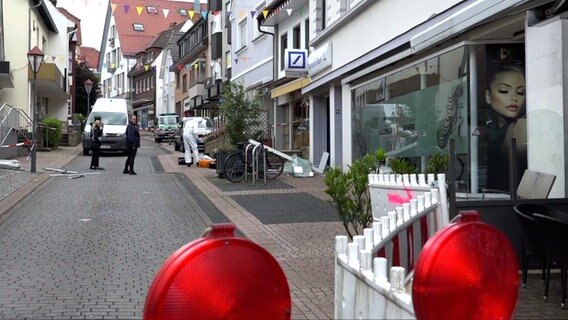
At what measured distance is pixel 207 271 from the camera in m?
2.77

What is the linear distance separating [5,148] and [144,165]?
4544 mm

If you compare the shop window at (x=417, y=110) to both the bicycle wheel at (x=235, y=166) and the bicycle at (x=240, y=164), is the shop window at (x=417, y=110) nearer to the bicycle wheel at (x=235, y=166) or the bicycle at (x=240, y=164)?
the bicycle at (x=240, y=164)

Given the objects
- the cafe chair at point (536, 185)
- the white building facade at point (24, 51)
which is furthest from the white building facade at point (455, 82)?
the white building facade at point (24, 51)

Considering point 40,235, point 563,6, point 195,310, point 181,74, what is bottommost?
point 40,235

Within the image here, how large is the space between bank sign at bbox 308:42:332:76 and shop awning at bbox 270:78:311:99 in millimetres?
877

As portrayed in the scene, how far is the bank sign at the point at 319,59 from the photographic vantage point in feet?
62.8

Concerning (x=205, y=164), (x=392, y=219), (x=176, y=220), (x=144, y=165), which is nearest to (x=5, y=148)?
(x=144, y=165)

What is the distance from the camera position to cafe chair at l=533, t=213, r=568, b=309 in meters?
5.16

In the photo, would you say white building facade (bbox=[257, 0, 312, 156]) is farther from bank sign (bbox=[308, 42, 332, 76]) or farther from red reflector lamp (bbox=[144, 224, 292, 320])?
red reflector lamp (bbox=[144, 224, 292, 320])

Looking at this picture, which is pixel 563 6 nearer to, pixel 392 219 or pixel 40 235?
pixel 392 219

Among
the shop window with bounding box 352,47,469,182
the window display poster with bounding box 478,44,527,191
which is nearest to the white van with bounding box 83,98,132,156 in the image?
the shop window with bounding box 352,47,469,182

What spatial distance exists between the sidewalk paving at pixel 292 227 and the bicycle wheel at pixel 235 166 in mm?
239

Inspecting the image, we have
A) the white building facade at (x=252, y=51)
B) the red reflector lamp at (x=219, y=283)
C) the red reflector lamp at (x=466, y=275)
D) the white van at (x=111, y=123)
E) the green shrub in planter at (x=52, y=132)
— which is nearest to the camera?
the red reflector lamp at (x=219, y=283)

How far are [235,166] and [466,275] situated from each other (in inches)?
543
